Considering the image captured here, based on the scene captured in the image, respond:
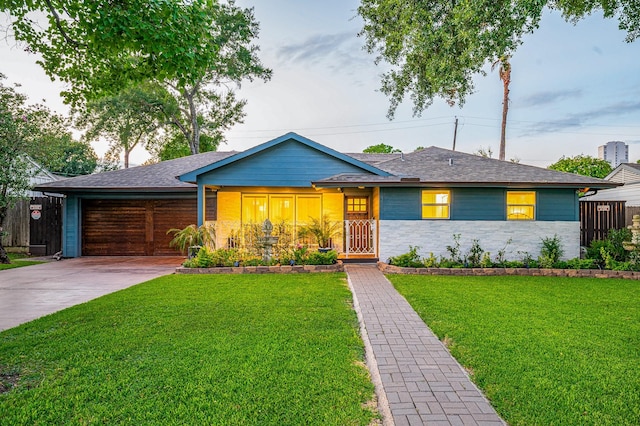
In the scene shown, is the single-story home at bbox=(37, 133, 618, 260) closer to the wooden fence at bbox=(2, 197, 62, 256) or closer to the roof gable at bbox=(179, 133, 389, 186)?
the roof gable at bbox=(179, 133, 389, 186)

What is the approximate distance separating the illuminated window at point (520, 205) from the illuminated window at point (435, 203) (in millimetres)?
1963

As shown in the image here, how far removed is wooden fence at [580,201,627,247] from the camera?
1157cm

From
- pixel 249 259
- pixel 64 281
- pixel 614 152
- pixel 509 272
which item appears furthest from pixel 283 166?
pixel 614 152

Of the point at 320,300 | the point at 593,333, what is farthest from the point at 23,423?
the point at 593,333

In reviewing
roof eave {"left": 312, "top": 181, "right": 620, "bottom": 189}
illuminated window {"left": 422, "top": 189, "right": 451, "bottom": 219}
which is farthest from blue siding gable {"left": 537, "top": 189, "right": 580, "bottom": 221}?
illuminated window {"left": 422, "top": 189, "right": 451, "bottom": 219}

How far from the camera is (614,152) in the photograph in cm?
2803

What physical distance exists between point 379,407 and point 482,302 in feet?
13.9

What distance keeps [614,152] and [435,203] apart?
Result: 2664cm

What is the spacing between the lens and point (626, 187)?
→ 63.6ft

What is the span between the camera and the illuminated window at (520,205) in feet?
36.3

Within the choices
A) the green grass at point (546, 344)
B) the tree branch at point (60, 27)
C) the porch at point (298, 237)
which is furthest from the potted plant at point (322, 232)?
the tree branch at point (60, 27)

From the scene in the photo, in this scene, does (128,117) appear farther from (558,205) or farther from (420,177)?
(558,205)

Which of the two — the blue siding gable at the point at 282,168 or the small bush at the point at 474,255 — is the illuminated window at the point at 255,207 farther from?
the small bush at the point at 474,255

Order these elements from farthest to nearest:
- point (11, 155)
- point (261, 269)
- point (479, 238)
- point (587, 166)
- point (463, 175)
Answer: point (587, 166) → point (463, 175) → point (479, 238) → point (11, 155) → point (261, 269)
